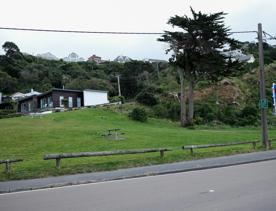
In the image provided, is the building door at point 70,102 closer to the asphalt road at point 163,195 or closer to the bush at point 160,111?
the bush at point 160,111

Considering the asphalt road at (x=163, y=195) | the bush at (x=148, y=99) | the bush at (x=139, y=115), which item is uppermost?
the bush at (x=148, y=99)

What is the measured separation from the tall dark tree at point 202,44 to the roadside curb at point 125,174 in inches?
1190

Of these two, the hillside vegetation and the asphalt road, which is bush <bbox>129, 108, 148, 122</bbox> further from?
the asphalt road

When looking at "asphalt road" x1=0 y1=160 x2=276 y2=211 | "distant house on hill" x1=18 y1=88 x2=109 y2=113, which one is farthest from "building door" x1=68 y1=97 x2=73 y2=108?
"asphalt road" x1=0 y1=160 x2=276 y2=211

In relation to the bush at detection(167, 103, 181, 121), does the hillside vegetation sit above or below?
above

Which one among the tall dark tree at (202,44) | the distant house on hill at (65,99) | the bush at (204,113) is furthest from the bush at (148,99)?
the distant house on hill at (65,99)

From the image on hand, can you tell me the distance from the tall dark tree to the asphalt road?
3663cm

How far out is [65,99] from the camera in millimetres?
77375

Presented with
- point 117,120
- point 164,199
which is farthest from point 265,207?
point 117,120

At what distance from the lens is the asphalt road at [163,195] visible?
9.70 m

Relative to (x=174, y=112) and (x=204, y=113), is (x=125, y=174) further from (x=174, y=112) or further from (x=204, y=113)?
(x=174, y=112)

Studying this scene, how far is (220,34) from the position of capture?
168ft

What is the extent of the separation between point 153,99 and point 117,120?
1354 cm

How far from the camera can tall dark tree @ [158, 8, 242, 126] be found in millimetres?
50750
